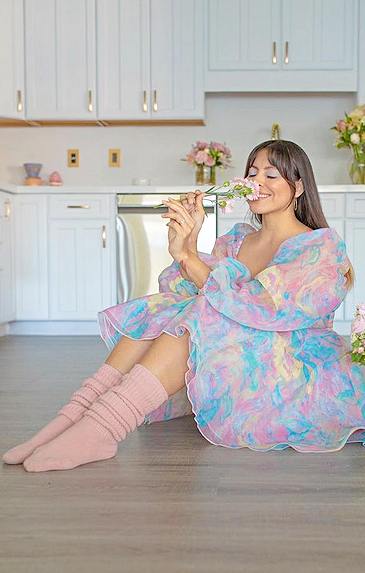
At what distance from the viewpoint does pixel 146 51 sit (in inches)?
210

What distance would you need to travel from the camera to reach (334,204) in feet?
16.7

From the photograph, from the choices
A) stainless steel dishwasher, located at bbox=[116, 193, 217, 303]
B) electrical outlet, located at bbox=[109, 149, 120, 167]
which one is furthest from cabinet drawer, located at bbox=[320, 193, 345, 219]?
electrical outlet, located at bbox=[109, 149, 120, 167]

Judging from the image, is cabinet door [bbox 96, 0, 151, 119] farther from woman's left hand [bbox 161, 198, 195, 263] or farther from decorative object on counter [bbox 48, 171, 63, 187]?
woman's left hand [bbox 161, 198, 195, 263]

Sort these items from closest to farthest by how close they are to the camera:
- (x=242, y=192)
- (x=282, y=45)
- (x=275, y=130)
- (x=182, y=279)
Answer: (x=242, y=192), (x=182, y=279), (x=282, y=45), (x=275, y=130)

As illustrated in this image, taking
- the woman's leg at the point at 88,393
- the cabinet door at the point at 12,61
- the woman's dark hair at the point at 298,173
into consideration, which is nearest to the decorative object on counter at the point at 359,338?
the woman's dark hair at the point at 298,173

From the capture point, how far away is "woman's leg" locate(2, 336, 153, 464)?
1962mm

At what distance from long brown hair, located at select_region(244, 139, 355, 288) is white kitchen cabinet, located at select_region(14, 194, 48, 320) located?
122 inches

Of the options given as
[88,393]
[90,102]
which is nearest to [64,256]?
[90,102]

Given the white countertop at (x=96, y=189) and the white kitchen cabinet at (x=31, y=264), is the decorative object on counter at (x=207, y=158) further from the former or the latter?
the white kitchen cabinet at (x=31, y=264)

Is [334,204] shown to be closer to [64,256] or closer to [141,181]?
[141,181]

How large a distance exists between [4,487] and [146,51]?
407 cm

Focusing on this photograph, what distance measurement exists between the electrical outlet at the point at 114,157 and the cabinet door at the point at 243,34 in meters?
0.88

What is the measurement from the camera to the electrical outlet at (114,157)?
570cm

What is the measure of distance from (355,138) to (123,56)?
1.57 meters
